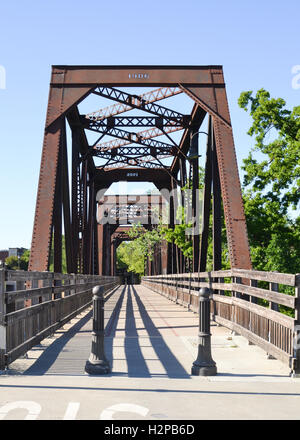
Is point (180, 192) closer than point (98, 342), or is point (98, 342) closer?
point (98, 342)

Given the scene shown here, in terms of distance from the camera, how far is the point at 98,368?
6.97 m

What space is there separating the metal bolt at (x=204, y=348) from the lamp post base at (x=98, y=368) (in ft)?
3.41

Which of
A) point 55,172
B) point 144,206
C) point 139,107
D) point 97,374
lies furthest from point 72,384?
point 144,206

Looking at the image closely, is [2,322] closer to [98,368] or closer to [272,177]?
[98,368]

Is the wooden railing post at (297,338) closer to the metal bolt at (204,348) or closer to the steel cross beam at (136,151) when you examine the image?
the metal bolt at (204,348)

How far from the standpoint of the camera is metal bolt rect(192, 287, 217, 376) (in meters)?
6.97

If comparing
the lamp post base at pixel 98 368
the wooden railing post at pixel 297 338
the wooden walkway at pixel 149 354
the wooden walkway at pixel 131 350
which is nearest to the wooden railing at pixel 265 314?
the wooden railing post at pixel 297 338

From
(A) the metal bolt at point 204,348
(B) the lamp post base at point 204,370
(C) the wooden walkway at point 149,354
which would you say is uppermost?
(A) the metal bolt at point 204,348

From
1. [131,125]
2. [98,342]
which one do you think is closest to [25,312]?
[98,342]

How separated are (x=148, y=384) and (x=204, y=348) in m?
0.96

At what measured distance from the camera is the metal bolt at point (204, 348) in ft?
22.9

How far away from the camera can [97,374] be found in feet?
22.8
